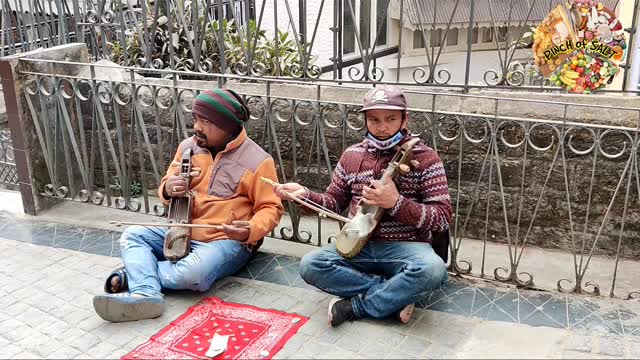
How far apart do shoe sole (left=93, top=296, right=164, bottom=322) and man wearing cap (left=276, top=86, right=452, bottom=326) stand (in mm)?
868

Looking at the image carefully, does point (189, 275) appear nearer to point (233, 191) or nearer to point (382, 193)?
point (233, 191)

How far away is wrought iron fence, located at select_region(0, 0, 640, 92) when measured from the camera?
4.56 metres

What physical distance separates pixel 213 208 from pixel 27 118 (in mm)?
2098

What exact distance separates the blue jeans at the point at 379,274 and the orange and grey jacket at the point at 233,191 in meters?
0.48

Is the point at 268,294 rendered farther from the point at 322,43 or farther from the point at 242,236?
the point at 322,43

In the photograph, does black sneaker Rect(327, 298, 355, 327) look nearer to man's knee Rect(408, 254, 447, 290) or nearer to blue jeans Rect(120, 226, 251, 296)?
man's knee Rect(408, 254, 447, 290)

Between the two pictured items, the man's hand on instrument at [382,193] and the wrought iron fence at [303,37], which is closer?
the man's hand on instrument at [382,193]

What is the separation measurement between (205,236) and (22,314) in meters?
1.14

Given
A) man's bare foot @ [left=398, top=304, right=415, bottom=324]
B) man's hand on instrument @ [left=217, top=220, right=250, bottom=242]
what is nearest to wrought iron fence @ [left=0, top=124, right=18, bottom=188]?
man's hand on instrument @ [left=217, top=220, right=250, bottom=242]

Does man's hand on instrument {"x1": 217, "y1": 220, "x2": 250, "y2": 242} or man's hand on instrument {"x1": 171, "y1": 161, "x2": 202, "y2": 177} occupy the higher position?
man's hand on instrument {"x1": 171, "y1": 161, "x2": 202, "y2": 177}

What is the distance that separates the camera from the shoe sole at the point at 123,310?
11.2 feet

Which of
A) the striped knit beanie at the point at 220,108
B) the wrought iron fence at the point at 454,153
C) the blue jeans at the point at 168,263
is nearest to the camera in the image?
the blue jeans at the point at 168,263

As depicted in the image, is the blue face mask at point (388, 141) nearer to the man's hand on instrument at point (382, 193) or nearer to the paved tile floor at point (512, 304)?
the man's hand on instrument at point (382, 193)

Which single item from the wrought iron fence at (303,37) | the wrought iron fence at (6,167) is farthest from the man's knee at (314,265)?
the wrought iron fence at (6,167)
